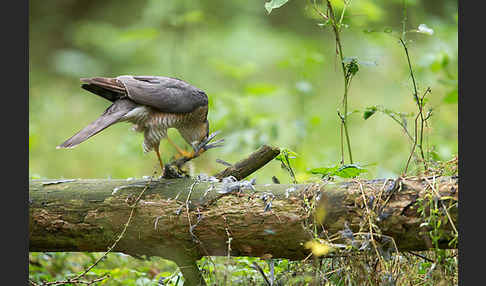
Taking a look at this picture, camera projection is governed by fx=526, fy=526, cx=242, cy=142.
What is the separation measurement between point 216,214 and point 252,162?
16.5 inches

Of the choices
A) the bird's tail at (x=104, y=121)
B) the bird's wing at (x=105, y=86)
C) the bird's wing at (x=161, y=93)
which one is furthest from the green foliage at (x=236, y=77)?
the bird's wing at (x=105, y=86)

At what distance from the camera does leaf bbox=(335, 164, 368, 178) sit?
89.7 inches

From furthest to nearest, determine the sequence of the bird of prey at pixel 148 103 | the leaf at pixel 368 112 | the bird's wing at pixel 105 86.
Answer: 1. the bird of prey at pixel 148 103
2. the bird's wing at pixel 105 86
3. the leaf at pixel 368 112

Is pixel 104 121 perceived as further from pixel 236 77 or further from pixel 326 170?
pixel 236 77

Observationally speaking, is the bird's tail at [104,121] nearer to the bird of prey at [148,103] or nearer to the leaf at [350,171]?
the bird of prey at [148,103]

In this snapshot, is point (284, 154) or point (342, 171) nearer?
point (342, 171)

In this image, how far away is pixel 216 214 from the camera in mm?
2215

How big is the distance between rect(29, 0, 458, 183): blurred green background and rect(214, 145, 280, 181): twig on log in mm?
1649

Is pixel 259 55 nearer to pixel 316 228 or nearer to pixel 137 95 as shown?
pixel 137 95

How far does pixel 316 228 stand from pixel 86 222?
1.02 m

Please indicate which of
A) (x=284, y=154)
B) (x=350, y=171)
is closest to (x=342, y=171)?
(x=350, y=171)

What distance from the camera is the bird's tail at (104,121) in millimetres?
2777

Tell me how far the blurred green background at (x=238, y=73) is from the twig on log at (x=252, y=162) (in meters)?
1.65

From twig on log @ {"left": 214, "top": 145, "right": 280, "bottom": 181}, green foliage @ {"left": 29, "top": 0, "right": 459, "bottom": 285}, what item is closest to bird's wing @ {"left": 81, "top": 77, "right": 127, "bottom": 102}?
twig on log @ {"left": 214, "top": 145, "right": 280, "bottom": 181}
